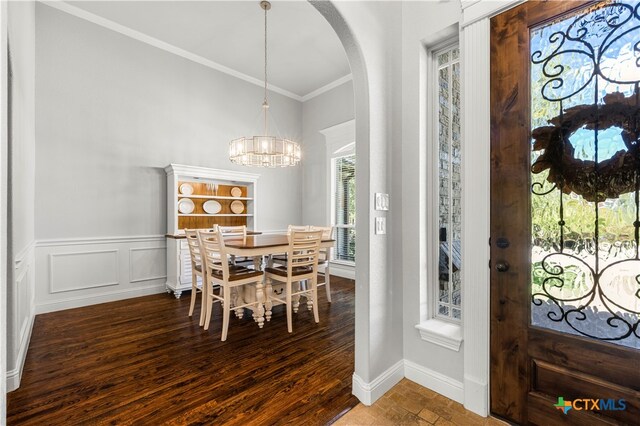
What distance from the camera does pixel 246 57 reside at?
4.87 meters

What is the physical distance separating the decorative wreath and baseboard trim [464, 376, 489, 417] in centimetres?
119

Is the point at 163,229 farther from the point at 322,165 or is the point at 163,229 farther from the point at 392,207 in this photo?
the point at 392,207

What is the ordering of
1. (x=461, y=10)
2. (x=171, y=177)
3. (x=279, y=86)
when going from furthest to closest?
(x=279, y=86) < (x=171, y=177) < (x=461, y=10)

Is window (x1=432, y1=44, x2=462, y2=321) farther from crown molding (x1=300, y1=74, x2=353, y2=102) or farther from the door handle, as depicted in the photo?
crown molding (x1=300, y1=74, x2=353, y2=102)

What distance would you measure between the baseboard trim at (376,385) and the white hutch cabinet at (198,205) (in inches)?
125

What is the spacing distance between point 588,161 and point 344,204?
4.40 metres

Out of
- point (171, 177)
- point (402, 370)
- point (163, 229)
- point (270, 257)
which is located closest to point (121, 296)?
point (163, 229)

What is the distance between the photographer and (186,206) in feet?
15.7

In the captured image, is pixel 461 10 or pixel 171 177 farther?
pixel 171 177

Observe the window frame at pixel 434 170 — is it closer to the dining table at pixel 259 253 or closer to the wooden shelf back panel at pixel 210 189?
the dining table at pixel 259 253

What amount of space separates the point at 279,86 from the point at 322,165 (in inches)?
69.7

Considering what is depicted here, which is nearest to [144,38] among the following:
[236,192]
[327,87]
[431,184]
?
[236,192]

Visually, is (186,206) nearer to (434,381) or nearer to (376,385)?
(376,385)

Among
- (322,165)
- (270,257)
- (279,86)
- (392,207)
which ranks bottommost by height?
(270,257)
